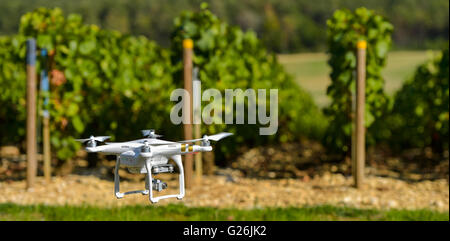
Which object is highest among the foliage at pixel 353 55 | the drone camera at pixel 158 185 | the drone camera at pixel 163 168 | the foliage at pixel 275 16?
the foliage at pixel 275 16

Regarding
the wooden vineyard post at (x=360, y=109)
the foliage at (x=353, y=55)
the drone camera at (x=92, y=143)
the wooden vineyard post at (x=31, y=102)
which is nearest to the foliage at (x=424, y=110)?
the foliage at (x=353, y=55)

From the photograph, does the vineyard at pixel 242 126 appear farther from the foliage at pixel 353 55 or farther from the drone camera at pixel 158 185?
the drone camera at pixel 158 185

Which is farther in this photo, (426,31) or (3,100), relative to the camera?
(426,31)

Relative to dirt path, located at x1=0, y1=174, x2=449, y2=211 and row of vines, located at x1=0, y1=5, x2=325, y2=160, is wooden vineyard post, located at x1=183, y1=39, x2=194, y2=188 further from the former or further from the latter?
row of vines, located at x1=0, y1=5, x2=325, y2=160

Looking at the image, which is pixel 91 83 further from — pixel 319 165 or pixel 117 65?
pixel 319 165

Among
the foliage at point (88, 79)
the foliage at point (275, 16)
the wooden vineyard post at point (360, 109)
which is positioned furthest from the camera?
the foliage at point (275, 16)

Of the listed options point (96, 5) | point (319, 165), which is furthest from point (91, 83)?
point (96, 5)
